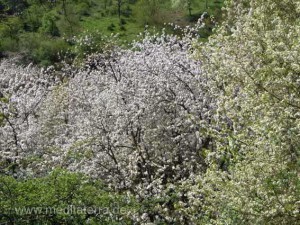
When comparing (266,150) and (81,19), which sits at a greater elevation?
(81,19)

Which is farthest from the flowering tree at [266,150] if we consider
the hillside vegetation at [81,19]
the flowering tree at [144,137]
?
the hillside vegetation at [81,19]

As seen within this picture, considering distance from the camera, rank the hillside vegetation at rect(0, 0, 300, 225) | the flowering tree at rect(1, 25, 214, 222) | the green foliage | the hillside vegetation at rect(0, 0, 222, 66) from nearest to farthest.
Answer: the hillside vegetation at rect(0, 0, 300, 225), the green foliage, the flowering tree at rect(1, 25, 214, 222), the hillside vegetation at rect(0, 0, 222, 66)

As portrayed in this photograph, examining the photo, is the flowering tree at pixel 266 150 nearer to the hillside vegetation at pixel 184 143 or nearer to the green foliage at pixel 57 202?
the hillside vegetation at pixel 184 143

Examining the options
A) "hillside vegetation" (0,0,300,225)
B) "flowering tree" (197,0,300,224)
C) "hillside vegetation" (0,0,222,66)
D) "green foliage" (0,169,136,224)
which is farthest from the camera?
"hillside vegetation" (0,0,222,66)

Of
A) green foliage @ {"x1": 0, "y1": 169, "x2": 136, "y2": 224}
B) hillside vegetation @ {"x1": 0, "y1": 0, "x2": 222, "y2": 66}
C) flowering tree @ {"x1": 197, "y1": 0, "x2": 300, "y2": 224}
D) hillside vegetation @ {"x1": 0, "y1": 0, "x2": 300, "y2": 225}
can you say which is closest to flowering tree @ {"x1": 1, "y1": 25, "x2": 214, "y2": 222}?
hillside vegetation @ {"x1": 0, "y1": 0, "x2": 300, "y2": 225}

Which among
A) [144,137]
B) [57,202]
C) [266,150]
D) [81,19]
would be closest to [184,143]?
[144,137]

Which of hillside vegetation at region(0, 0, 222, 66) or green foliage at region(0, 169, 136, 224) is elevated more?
hillside vegetation at region(0, 0, 222, 66)

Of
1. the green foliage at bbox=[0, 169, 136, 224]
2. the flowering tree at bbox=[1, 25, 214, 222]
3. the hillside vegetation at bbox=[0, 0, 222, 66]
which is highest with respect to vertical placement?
the hillside vegetation at bbox=[0, 0, 222, 66]

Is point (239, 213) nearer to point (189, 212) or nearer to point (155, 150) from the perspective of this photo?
point (189, 212)

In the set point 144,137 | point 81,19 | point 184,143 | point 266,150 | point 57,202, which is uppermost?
point 81,19

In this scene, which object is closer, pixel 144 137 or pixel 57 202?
pixel 57 202

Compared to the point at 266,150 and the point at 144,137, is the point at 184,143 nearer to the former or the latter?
the point at 144,137

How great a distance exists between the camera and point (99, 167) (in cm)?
1590

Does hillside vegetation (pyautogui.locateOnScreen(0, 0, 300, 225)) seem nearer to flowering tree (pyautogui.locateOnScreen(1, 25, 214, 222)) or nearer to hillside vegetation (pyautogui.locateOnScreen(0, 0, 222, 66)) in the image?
flowering tree (pyautogui.locateOnScreen(1, 25, 214, 222))
